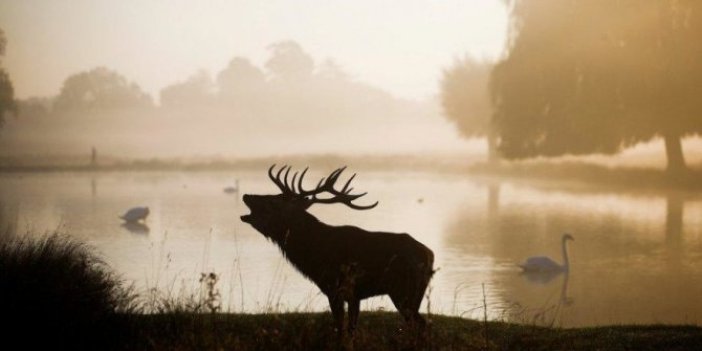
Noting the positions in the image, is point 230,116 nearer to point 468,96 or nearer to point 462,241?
point 468,96

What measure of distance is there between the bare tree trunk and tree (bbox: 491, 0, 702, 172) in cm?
4

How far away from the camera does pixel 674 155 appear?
32.6m

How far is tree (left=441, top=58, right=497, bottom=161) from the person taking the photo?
56.3 metres

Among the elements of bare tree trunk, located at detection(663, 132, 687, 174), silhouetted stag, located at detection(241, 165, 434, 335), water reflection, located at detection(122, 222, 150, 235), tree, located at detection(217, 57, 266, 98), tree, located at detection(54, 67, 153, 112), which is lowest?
water reflection, located at detection(122, 222, 150, 235)

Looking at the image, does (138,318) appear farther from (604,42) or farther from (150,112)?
(150,112)

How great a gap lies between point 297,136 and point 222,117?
9.07 metres

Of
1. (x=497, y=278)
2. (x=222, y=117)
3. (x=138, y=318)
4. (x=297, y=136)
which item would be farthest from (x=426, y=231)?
(x=222, y=117)

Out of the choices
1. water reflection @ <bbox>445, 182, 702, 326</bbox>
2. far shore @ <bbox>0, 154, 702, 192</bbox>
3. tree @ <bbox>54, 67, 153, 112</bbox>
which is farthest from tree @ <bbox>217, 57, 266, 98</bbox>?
water reflection @ <bbox>445, 182, 702, 326</bbox>

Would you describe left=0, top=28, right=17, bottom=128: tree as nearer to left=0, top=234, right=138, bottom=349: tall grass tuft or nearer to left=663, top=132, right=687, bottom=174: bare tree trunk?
left=663, top=132, right=687, bottom=174: bare tree trunk

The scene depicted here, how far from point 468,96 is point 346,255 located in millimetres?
50534

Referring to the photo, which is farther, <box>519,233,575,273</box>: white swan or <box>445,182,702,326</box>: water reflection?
<box>519,233,575,273</box>: white swan

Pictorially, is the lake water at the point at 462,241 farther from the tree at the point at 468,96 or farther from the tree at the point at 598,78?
the tree at the point at 468,96

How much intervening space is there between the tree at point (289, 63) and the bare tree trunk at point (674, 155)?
222 feet

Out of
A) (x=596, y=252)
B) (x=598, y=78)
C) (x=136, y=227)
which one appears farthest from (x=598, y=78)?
(x=136, y=227)
